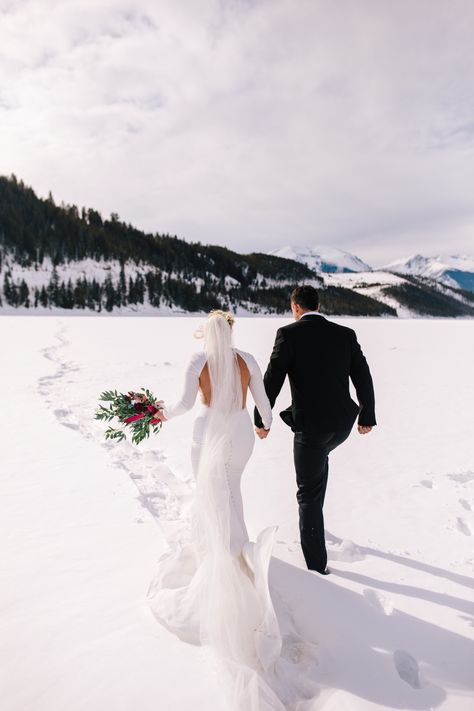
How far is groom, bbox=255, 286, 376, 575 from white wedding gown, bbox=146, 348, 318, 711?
351 mm

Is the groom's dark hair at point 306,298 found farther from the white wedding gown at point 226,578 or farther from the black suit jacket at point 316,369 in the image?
the white wedding gown at point 226,578

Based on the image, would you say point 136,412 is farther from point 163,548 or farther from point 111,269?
point 111,269

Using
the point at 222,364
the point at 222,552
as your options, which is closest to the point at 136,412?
the point at 222,364

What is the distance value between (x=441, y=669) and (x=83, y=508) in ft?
13.5

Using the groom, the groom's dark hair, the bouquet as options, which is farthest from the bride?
the groom's dark hair

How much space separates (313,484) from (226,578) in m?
1.29

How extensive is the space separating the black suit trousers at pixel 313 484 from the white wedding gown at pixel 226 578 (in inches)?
17.8

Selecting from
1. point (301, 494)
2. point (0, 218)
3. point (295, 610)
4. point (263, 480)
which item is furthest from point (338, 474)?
point (0, 218)

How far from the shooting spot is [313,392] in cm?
376

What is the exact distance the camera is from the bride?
2648 millimetres

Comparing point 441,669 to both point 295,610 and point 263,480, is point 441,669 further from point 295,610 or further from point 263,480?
point 263,480

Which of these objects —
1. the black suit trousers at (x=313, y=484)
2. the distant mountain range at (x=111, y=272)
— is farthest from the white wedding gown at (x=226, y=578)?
the distant mountain range at (x=111, y=272)

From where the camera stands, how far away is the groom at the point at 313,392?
12.3 ft

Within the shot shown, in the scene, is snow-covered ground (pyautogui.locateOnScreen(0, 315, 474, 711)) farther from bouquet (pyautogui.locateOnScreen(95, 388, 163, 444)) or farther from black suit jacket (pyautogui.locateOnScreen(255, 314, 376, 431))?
black suit jacket (pyautogui.locateOnScreen(255, 314, 376, 431))
